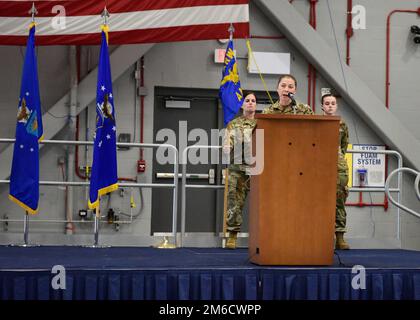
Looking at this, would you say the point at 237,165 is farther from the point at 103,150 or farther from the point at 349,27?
the point at 349,27

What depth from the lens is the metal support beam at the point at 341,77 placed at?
9.33 m

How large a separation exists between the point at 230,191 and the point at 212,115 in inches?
119

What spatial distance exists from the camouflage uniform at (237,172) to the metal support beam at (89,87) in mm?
2630

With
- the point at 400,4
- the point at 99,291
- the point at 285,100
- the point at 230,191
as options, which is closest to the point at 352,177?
the point at 400,4

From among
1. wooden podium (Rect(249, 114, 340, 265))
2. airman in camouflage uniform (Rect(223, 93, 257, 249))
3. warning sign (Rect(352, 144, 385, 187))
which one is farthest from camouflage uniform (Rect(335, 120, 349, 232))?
warning sign (Rect(352, 144, 385, 187))

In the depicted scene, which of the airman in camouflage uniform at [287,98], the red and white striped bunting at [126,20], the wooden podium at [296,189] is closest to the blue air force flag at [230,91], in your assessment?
the red and white striped bunting at [126,20]

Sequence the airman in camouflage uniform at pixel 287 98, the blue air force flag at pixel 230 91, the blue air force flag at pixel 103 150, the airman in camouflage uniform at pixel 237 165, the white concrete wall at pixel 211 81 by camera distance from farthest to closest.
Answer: the white concrete wall at pixel 211 81
the blue air force flag at pixel 230 91
the airman in camouflage uniform at pixel 237 165
the blue air force flag at pixel 103 150
the airman in camouflage uniform at pixel 287 98

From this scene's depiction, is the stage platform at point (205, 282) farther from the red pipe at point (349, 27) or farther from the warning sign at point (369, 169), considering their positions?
the red pipe at point (349, 27)

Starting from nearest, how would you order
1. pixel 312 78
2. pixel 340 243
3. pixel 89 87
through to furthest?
pixel 340 243, pixel 89 87, pixel 312 78

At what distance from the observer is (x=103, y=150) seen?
6.29 m

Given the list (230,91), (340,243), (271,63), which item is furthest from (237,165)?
(271,63)

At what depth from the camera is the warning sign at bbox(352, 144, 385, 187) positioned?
31.8 ft

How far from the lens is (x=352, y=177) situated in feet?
31.8

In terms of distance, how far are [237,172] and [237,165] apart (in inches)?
2.6
